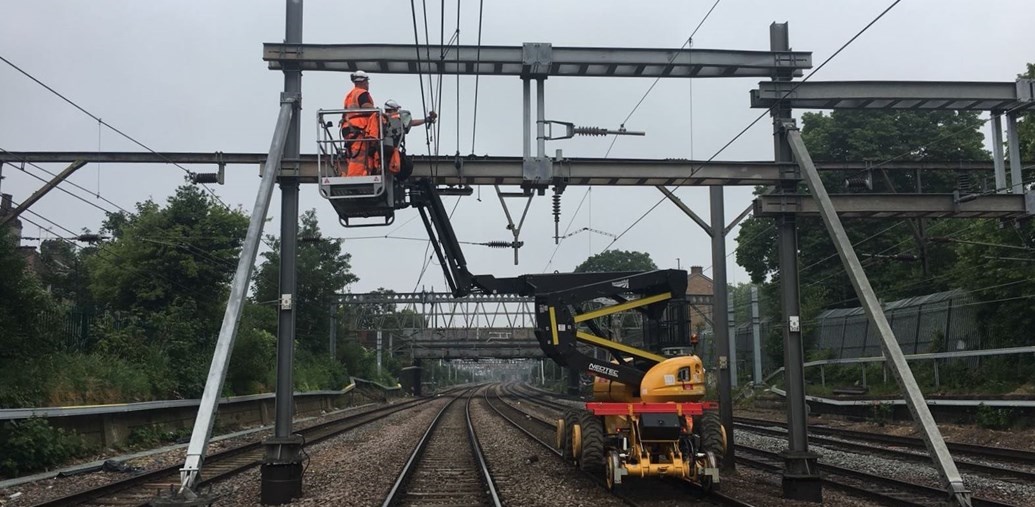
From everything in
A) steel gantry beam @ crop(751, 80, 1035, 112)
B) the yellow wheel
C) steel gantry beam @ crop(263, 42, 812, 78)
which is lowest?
the yellow wheel

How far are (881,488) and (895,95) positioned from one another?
6373mm

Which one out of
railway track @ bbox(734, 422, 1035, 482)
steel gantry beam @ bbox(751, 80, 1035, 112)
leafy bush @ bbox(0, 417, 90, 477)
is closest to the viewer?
steel gantry beam @ bbox(751, 80, 1035, 112)

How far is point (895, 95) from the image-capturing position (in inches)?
520

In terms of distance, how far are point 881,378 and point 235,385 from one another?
82.6 feet

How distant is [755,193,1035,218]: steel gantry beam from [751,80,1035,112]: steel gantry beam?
1.54 m

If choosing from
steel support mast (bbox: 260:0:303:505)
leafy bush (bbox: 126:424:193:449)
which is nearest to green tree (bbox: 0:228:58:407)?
leafy bush (bbox: 126:424:193:449)

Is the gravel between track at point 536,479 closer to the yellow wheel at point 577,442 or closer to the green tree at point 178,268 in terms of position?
the yellow wheel at point 577,442

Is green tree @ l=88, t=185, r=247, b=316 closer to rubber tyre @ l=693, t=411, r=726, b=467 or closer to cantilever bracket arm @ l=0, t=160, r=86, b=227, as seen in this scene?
cantilever bracket arm @ l=0, t=160, r=86, b=227

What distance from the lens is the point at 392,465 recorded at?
52.6ft

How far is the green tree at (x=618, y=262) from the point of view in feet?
292

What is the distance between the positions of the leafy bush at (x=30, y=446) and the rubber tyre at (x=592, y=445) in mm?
9940

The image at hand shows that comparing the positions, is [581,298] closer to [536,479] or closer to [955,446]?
[536,479]

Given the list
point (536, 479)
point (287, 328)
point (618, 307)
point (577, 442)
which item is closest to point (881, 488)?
point (577, 442)

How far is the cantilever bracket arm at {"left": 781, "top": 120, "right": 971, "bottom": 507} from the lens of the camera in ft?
30.3
